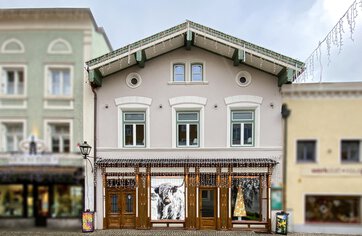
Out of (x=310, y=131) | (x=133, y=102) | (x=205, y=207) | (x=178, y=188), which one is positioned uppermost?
(x=133, y=102)

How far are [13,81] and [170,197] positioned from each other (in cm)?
488

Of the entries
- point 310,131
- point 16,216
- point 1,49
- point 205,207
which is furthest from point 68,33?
point 205,207

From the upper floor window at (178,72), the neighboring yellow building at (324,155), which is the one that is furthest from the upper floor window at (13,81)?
the upper floor window at (178,72)

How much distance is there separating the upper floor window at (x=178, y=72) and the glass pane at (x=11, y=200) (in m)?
4.35

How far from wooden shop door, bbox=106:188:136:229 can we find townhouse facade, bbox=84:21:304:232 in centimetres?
2

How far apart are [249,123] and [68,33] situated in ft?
15.8

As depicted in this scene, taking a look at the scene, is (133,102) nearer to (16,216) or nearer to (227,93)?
(227,93)

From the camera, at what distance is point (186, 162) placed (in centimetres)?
599

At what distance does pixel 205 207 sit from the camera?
6.32 m

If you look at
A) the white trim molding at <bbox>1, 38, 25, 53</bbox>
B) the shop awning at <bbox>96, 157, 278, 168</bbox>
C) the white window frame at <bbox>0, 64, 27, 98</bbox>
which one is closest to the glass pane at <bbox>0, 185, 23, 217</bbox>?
the white window frame at <bbox>0, 64, 27, 98</bbox>

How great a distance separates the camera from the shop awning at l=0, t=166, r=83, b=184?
2182mm

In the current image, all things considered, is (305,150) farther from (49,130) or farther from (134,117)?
(134,117)

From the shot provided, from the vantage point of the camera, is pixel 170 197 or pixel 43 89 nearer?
pixel 43 89

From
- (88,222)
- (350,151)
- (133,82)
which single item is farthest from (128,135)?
(350,151)
